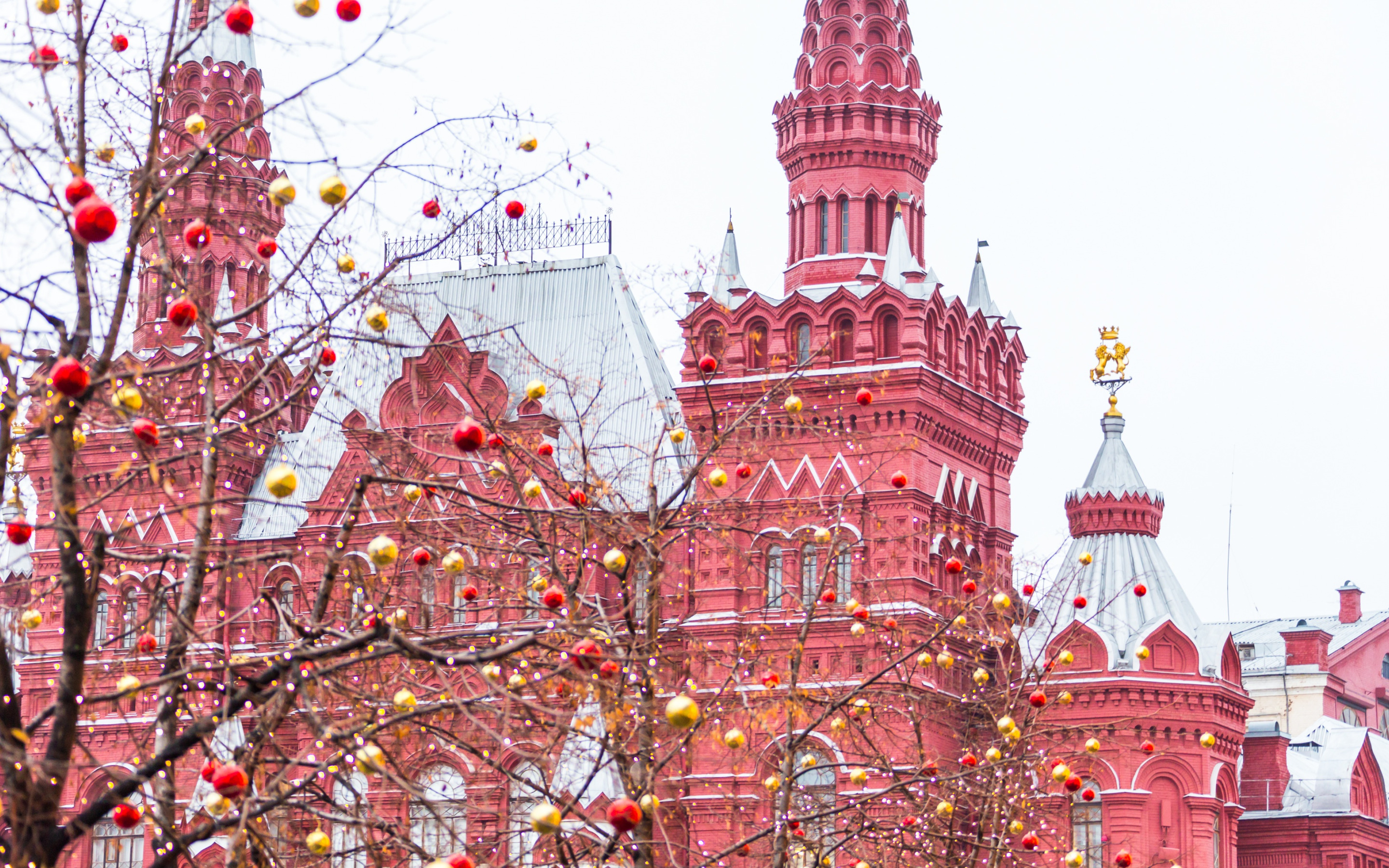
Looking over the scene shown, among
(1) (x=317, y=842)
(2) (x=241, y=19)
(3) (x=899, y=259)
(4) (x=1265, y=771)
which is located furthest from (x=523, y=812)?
(4) (x=1265, y=771)

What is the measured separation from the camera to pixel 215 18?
10672mm

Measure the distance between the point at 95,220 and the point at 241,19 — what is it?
78.0 inches

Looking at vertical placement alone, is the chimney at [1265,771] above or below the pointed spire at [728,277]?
below

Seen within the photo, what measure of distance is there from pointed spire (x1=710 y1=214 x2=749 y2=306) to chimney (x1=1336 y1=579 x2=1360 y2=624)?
3978 centimetres

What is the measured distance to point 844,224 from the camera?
3891 centimetres

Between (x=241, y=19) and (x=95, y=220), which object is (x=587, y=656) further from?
(x=241, y=19)

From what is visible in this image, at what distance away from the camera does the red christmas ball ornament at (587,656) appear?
9.37m

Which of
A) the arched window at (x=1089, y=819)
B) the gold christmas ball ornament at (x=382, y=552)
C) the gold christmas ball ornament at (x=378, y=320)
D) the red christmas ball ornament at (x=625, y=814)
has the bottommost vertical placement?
the arched window at (x=1089, y=819)

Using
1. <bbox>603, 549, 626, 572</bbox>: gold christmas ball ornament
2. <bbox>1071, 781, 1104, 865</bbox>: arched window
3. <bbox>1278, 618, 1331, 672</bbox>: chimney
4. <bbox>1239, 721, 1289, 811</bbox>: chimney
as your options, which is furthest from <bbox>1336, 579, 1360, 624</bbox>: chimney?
<bbox>603, 549, 626, 572</bbox>: gold christmas ball ornament

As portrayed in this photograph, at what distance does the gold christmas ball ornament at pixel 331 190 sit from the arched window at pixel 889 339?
89.4ft

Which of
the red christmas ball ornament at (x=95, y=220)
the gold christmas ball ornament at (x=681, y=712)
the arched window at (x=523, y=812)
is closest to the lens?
the red christmas ball ornament at (x=95, y=220)

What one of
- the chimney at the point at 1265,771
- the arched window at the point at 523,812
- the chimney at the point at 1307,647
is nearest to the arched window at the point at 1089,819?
the chimney at the point at 1265,771

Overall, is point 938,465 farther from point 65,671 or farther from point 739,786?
point 65,671

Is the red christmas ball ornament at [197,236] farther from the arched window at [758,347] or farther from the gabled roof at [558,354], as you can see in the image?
the gabled roof at [558,354]
